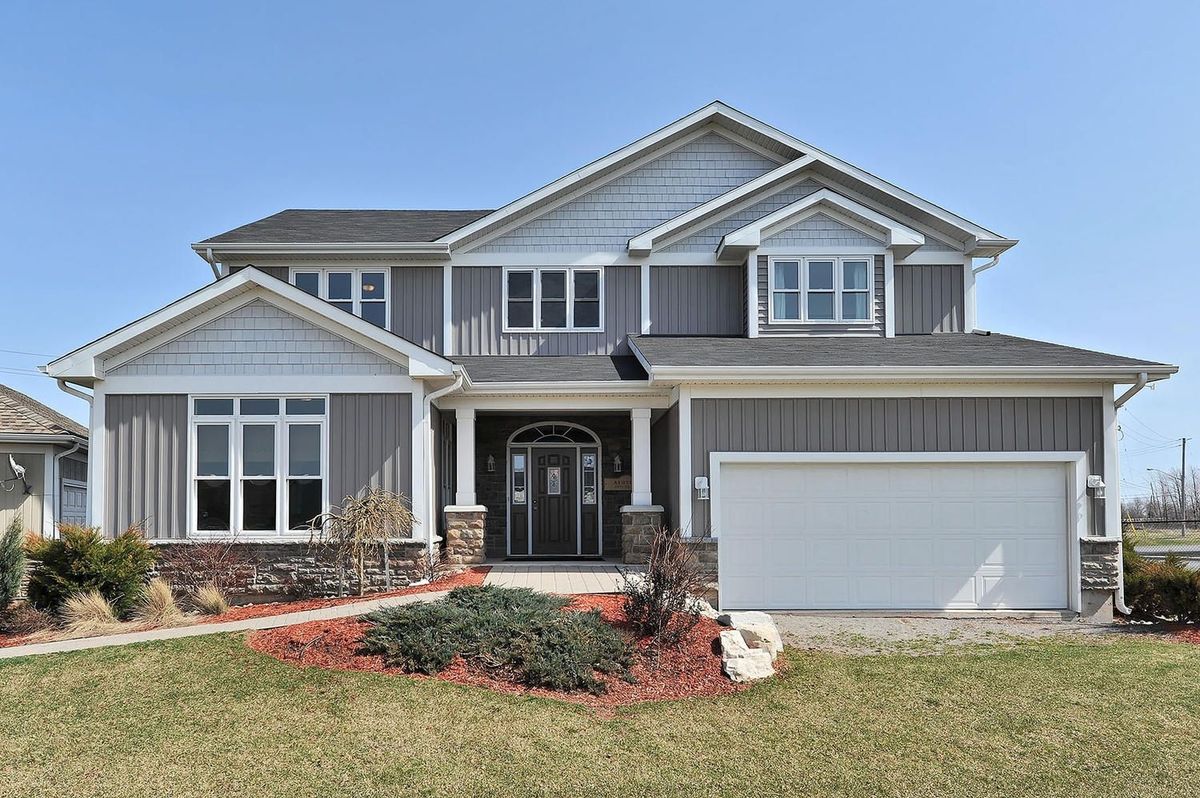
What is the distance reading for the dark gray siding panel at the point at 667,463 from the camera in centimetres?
1252

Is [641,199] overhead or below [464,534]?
overhead

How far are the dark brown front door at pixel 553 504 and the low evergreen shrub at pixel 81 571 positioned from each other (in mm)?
7223

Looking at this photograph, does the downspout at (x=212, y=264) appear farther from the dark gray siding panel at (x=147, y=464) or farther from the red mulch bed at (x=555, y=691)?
the red mulch bed at (x=555, y=691)

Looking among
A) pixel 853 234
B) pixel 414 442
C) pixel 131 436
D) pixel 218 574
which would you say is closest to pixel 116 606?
pixel 218 574

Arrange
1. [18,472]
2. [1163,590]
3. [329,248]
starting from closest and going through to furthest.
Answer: [1163,590], [18,472], [329,248]

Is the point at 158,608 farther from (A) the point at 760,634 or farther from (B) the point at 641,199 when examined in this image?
(B) the point at 641,199

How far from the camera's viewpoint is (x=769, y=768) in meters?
6.12

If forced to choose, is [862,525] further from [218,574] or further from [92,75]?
[92,75]

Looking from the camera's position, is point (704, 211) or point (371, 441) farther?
point (704, 211)

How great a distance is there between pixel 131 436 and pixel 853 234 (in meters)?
11.7

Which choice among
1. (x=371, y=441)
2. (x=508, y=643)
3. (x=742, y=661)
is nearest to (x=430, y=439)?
(x=371, y=441)

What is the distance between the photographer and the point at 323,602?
10.8 m

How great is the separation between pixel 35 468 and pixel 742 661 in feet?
41.1

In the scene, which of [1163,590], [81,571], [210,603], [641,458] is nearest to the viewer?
[210,603]
